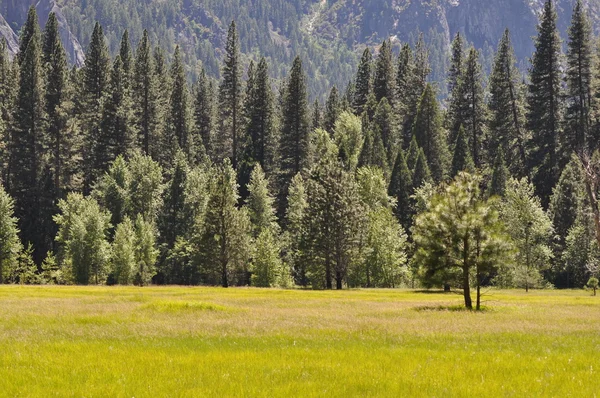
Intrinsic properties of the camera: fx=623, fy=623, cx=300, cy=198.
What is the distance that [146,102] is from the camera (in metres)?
117

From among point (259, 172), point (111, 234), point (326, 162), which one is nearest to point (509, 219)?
point (326, 162)

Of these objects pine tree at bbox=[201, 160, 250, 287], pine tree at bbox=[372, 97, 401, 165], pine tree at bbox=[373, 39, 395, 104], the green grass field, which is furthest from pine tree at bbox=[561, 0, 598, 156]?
the green grass field

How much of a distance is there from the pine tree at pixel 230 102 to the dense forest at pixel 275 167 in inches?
16.3

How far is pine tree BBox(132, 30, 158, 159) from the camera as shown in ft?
378

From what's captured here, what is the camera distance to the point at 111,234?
92.7 metres

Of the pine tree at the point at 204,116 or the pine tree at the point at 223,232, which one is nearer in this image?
the pine tree at the point at 223,232

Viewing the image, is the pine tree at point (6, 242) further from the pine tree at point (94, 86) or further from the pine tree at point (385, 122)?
the pine tree at point (385, 122)

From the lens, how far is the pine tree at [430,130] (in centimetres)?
10812

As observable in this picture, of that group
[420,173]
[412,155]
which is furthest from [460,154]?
[412,155]

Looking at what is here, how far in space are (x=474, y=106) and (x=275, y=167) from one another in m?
38.0

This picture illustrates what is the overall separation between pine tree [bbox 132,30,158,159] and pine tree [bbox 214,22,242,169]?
587 inches

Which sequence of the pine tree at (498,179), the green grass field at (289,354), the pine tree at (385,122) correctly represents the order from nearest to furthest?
the green grass field at (289,354), the pine tree at (498,179), the pine tree at (385,122)

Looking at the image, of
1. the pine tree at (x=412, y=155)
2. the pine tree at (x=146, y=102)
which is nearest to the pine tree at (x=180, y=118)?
the pine tree at (x=146, y=102)

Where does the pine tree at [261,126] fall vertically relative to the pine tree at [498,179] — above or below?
above
